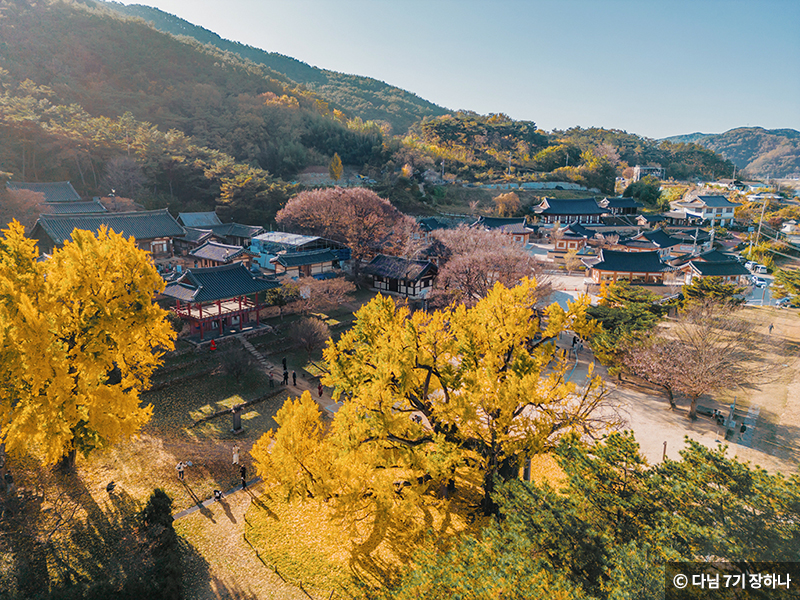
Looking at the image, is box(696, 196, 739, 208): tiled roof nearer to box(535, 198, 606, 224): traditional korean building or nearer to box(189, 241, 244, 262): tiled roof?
box(535, 198, 606, 224): traditional korean building

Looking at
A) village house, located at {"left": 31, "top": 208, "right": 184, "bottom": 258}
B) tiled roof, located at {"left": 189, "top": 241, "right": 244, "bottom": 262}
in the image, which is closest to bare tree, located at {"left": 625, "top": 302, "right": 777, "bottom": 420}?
tiled roof, located at {"left": 189, "top": 241, "right": 244, "bottom": 262}

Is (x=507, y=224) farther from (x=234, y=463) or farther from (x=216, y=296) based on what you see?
(x=234, y=463)

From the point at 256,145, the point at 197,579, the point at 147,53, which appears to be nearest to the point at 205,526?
the point at 197,579

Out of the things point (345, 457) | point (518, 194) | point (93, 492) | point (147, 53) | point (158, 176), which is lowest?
point (93, 492)

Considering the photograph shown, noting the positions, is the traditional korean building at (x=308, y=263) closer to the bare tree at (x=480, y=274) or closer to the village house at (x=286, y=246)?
the village house at (x=286, y=246)

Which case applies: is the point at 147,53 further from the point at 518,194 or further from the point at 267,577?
the point at 267,577

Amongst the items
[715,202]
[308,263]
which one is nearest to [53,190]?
[308,263]
